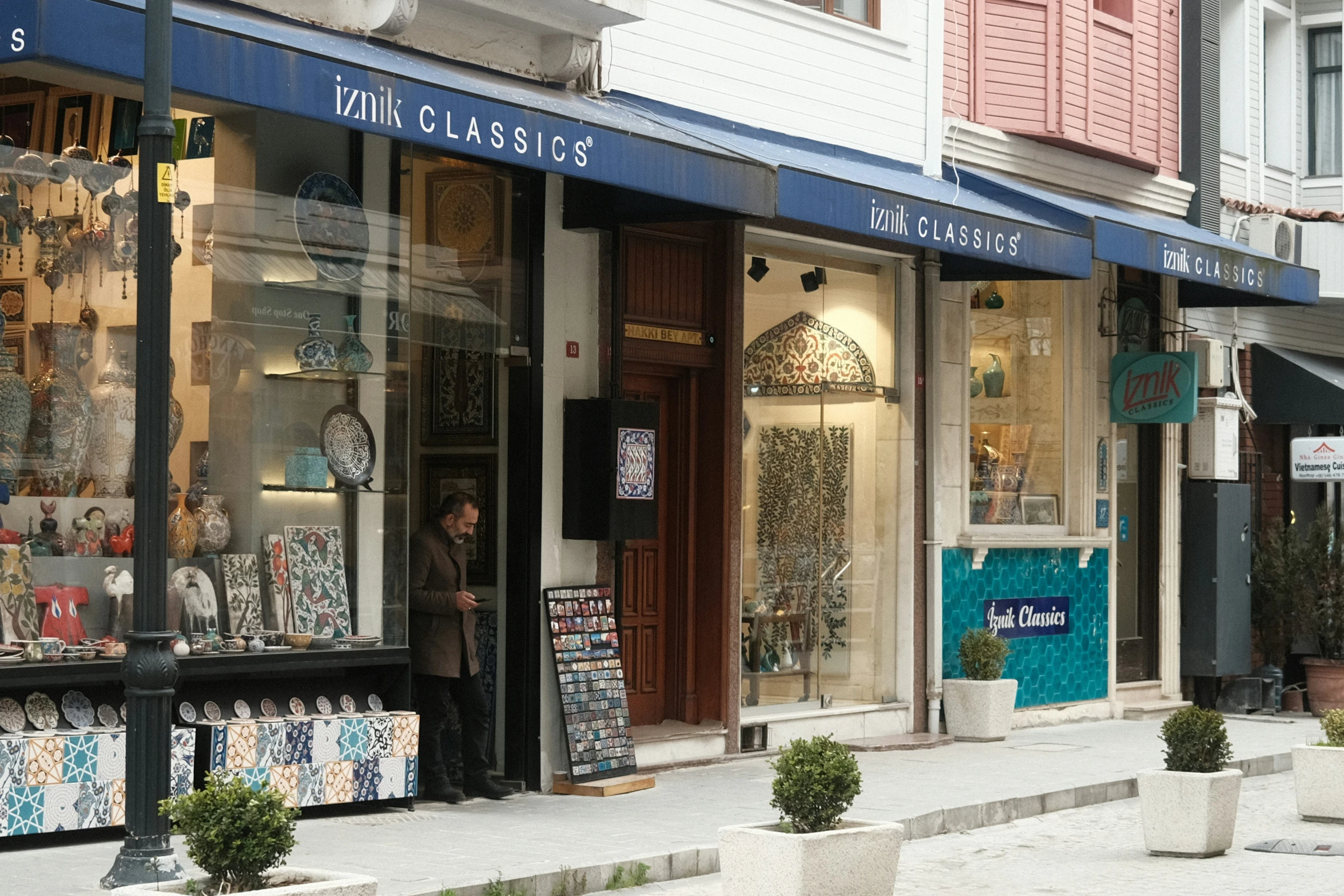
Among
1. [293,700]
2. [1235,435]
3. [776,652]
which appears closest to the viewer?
[293,700]

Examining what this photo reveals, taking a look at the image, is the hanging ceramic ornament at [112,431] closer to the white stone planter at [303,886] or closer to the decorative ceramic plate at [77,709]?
the decorative ceramic plate at [77,709]

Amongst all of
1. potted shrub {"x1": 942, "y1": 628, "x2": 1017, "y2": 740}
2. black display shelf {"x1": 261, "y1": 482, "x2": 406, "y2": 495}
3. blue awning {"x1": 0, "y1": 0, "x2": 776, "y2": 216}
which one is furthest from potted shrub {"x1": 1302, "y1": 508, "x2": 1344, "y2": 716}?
black display shelf {"x1": 261, "y1": 482, "x2": 406, "y2": 495}

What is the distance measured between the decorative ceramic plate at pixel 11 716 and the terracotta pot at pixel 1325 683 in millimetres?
13353

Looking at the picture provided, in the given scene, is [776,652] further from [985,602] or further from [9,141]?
[9,141]

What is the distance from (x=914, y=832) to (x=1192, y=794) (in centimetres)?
170

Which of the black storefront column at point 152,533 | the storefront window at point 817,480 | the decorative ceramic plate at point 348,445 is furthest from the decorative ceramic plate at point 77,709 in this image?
the storefront window at point 817,480

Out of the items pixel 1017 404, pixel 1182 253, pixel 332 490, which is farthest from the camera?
pixel 1017 404

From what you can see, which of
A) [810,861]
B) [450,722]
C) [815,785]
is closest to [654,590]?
[450,722]

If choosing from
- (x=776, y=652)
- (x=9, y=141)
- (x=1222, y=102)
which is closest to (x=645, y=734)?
(x=776, y=652)

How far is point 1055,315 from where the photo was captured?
17359 mm

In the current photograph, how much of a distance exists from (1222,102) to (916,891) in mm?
13478

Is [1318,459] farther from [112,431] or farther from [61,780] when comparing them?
[61,780]

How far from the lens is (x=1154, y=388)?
17750 millimetres

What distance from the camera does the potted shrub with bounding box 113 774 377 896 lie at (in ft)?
19.3
